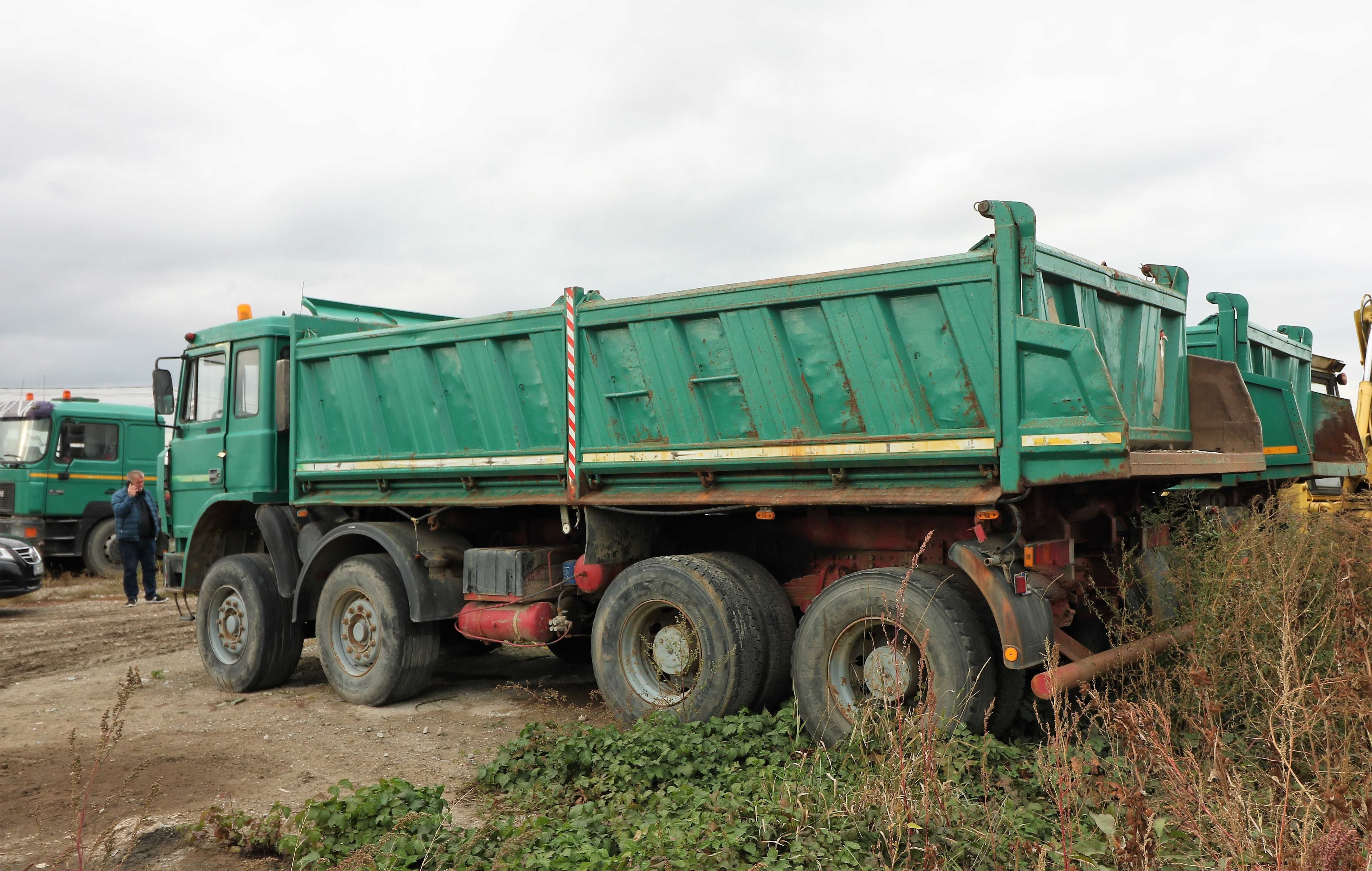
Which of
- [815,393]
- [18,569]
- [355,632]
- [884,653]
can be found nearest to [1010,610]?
[884,653]

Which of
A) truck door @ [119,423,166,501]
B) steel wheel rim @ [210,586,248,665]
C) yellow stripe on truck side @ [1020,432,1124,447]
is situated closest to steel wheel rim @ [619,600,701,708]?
yellow stripe on truck side @ [1020,432,1124,447]

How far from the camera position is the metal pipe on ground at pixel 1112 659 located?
14.8 ft

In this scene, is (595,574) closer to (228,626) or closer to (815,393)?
(815,393)

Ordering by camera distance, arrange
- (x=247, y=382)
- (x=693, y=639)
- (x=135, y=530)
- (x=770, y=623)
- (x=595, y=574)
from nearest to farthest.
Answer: (x=770, y=623)
(x=693, y=639)
(x=595, y=574)
(x=247, y=382)
(x=135, y=530)

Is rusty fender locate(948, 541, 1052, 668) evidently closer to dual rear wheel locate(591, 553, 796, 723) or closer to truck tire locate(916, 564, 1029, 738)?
truck tire locate(916, 564, 1029, 738)

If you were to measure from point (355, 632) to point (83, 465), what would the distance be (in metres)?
10.9

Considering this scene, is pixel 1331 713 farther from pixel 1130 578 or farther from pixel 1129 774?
pixel 1130 578

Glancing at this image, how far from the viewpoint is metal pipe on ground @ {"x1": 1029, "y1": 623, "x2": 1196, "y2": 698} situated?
4523 millimetres

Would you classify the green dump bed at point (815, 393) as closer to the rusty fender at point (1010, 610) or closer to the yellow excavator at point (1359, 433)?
the rusty fender at point (1010, 610)

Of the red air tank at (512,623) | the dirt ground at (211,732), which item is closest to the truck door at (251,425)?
the dirt ground at (211,732)

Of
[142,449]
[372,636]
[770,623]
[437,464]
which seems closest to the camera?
[770,623]

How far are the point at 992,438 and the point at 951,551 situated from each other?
58 cm

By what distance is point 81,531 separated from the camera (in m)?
15.9

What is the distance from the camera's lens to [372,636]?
740 centimetres
